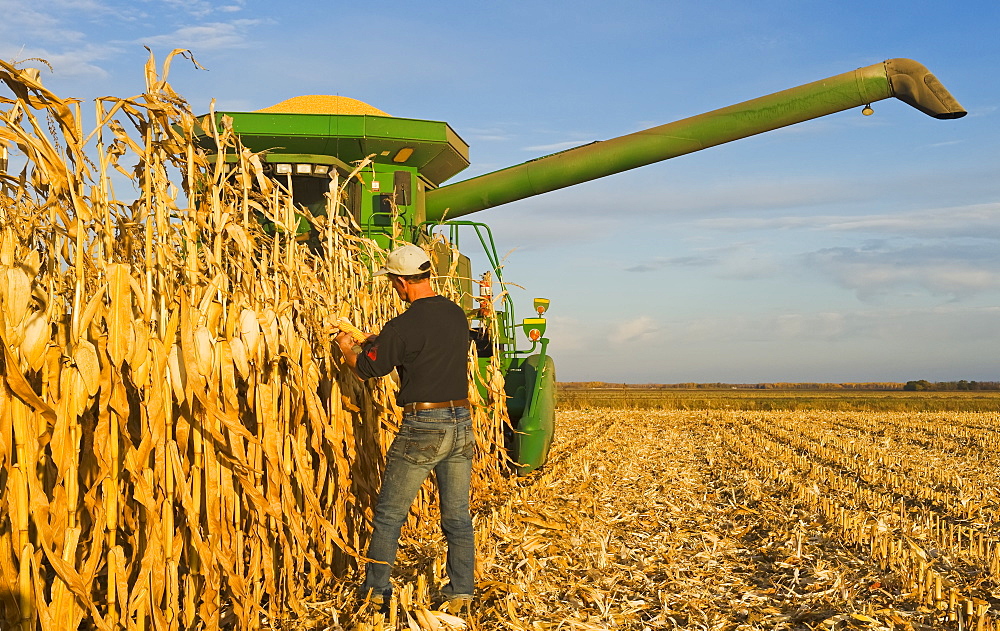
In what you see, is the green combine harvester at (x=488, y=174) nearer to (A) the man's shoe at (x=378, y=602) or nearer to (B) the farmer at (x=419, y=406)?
(B) the farmer at (x=419, y=406)

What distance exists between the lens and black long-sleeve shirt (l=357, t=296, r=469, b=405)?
168 inches

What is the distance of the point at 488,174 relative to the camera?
9.85 metres

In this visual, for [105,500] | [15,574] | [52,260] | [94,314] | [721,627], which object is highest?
[52,260]

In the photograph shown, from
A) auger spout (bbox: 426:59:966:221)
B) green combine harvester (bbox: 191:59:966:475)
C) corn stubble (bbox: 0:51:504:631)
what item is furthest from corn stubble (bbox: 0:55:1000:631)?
auger spout (bbox: 426:59:966:221)

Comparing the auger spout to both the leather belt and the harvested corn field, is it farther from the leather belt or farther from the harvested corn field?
the leather belt

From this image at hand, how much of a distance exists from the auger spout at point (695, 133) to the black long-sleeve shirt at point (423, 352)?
5289mm

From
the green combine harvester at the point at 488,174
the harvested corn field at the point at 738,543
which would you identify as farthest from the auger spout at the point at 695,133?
the harvested corn field at the point at 738,543

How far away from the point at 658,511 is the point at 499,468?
173 centimetres

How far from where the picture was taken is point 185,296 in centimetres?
361

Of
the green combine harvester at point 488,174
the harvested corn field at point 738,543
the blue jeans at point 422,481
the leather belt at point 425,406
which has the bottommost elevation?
the harvested corn field at point 738,543

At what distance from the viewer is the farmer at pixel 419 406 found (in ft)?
14.2

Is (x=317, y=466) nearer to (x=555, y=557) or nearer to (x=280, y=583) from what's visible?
(x=280, y=583)

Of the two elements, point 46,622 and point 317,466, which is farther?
point 317,466

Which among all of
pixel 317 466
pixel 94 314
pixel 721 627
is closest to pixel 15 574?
pixel 94 314
